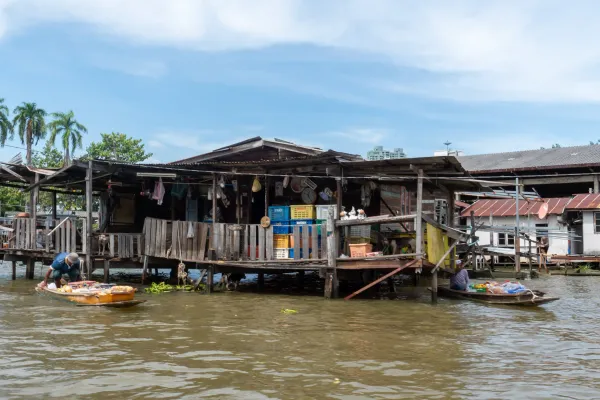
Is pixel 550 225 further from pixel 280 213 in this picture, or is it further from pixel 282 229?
pixel 282 229

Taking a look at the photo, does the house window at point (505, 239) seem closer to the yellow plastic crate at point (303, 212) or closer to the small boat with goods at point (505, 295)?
the small boat with goods at point (505, 295)

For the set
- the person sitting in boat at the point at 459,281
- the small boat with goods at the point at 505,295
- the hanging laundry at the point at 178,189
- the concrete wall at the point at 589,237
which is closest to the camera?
the small boat with goods at the point at 505,295

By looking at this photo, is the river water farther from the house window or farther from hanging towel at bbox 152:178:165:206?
the house window

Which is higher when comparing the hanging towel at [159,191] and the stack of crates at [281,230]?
the hanging towel at [159,191]

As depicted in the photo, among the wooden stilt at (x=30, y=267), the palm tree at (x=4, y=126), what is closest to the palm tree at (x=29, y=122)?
the palm tree at (x=4, y=126)

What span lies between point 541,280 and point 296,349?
17319 millimetres

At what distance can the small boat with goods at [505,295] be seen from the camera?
531 inches

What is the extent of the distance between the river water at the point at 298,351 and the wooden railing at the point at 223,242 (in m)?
1.88

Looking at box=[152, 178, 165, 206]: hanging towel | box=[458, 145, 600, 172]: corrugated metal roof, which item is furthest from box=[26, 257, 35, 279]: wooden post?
→ box=[458, 145, 600, 172]: corrugated metal roof

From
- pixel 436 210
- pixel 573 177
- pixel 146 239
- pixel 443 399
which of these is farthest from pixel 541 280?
pixel 443 399

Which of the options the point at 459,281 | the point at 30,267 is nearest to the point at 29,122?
the point at 30,267

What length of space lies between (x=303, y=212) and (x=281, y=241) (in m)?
1.07

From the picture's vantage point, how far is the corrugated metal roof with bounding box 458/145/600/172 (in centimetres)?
3133

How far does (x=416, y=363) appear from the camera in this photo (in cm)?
781
